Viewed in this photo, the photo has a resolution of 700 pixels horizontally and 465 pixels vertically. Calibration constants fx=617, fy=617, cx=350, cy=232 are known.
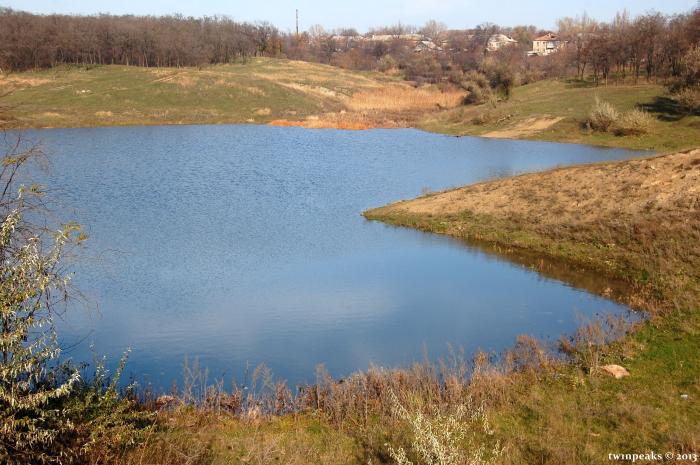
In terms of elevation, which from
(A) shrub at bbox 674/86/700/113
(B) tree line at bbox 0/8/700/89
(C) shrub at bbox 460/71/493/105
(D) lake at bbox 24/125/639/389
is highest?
(B) tree line at bbox 0/8/700/89

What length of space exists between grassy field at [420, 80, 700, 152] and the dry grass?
12539mm

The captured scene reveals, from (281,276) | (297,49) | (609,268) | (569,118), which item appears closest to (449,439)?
(281,276)

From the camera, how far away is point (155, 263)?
1017 inches

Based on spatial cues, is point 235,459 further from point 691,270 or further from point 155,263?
point 691,270

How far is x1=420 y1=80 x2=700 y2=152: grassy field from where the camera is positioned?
57.3 m

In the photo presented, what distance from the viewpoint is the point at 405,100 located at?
103 meters

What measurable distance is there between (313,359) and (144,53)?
12175 centimetres

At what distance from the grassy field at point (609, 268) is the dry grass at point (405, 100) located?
64429 millimetres

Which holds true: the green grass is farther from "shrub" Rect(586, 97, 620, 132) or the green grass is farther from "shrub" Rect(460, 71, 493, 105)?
"shrub" Rect(586, 97, 620, 132)

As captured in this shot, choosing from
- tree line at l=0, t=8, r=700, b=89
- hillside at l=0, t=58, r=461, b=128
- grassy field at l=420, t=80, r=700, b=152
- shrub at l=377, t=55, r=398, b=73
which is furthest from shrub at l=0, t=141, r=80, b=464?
shrub at l=377, t=55, r=398, b=73

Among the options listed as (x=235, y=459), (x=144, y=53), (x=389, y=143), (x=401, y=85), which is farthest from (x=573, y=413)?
(x=144, y=53)

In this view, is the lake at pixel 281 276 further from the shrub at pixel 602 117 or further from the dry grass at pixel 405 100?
the dry grass at pixel 405 100

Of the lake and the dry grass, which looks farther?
the dry grass

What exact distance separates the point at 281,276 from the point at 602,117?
48639mm
